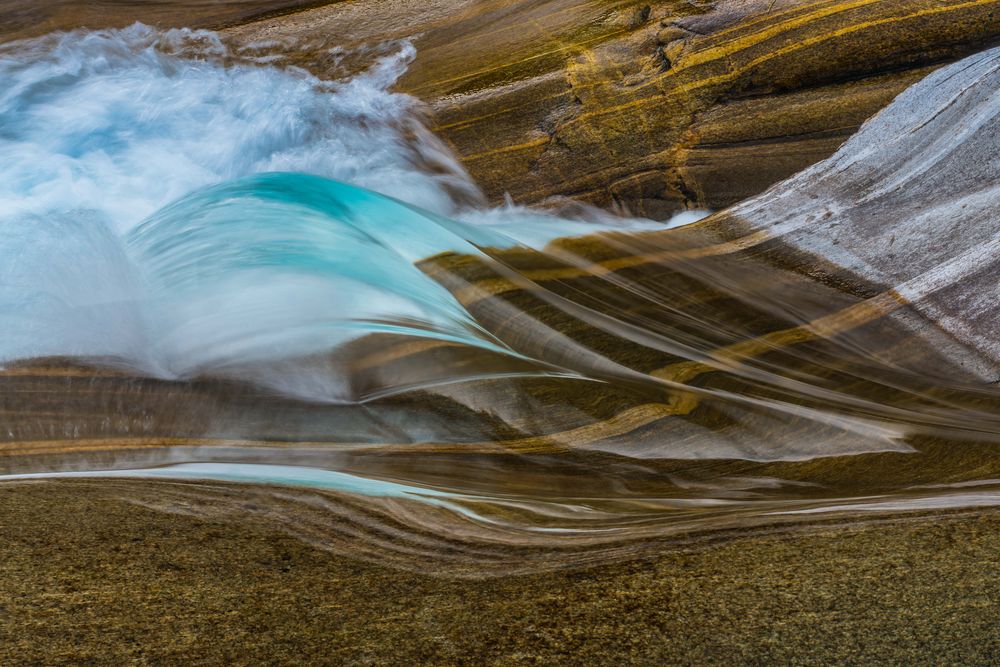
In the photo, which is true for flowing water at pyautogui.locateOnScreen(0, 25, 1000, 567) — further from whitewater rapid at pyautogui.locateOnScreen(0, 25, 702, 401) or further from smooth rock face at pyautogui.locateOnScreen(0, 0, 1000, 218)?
smooth rock face at pyautogui.locateOnScreen(0, 0, 1000, 218)

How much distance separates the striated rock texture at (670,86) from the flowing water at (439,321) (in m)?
0.15

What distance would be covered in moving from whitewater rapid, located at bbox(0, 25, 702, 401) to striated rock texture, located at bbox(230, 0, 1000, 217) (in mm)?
183

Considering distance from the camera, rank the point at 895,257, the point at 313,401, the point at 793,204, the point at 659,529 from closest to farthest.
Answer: the point at 659,529 → the point at 313,401 → the point at 895,257 → the point at 793,204

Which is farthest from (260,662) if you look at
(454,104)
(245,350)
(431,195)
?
(454,104)

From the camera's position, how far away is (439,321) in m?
3.22

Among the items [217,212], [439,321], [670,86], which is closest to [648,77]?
[670,86]

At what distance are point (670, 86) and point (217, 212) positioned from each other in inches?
86.9

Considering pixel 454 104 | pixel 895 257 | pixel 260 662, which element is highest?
pixel 454 104

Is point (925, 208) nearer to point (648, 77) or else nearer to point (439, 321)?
point (648, 77)

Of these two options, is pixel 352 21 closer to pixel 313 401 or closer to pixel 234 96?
pixel 234 96

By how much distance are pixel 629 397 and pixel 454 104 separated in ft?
7.24

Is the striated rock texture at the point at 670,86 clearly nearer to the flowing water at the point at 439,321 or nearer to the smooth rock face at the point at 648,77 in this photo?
the smooth rock face at the point at 648,77

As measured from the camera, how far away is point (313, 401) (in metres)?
2.83

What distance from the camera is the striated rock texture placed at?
437 cm
